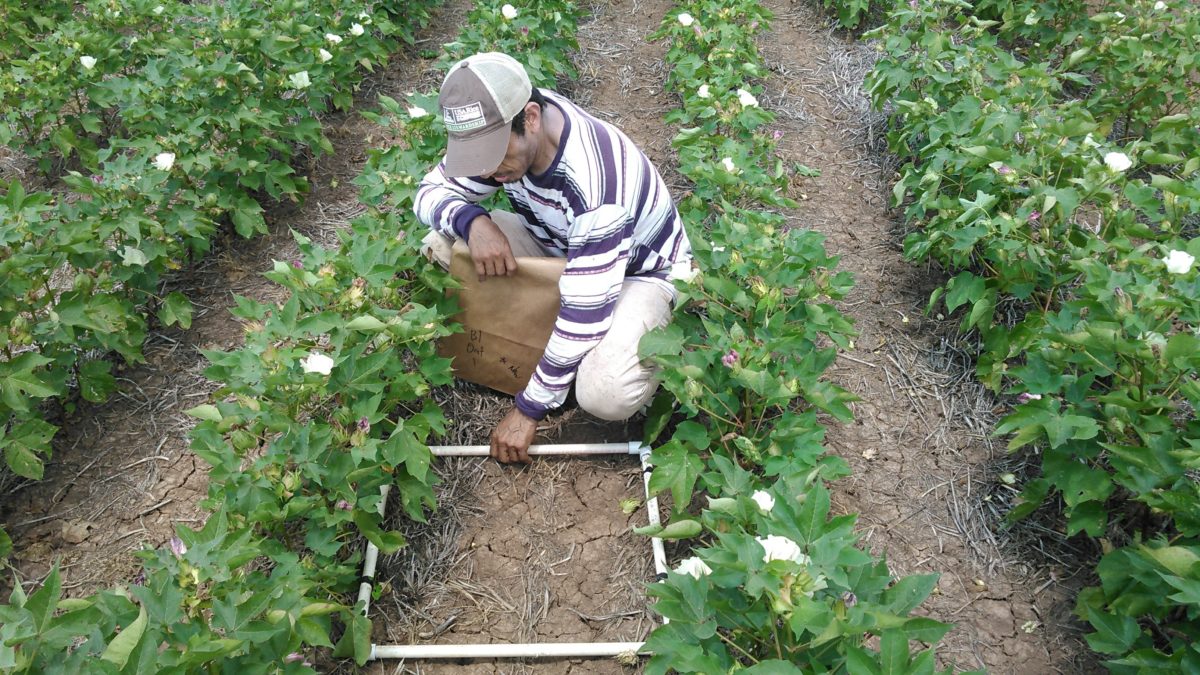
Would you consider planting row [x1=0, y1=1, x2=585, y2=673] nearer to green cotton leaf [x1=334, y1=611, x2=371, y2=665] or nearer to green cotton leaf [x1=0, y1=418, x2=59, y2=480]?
green cotton leaf [x1=334, y1=611, x2=371, y2=665]

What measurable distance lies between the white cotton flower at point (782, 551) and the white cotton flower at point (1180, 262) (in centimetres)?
129

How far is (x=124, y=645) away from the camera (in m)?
1.32

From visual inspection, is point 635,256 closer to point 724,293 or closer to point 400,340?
point 724,293

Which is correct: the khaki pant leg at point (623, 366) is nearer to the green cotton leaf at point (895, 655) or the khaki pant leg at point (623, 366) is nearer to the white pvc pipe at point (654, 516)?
the white pvc pipe at point (654, 516)

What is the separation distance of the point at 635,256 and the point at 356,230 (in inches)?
33.4

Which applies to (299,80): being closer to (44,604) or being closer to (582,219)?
(582,219)

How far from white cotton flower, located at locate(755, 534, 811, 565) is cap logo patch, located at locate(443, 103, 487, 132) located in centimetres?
120

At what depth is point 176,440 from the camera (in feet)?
8.50

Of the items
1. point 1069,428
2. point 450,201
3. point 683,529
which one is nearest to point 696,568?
point 683,529

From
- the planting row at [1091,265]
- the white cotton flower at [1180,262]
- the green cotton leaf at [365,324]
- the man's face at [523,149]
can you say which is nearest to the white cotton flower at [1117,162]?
the planting row at [1091,265]

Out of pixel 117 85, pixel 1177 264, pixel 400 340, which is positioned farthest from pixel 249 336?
pixel 1177 264

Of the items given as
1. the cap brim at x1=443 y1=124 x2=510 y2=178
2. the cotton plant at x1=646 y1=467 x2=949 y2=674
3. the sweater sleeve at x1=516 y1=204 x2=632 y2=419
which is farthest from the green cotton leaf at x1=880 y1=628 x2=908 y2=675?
the cap brim at x1=443 y1=124 x2=510 y2=178

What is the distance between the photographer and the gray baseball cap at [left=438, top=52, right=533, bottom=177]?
77.1 inches

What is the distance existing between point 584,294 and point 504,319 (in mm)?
370
